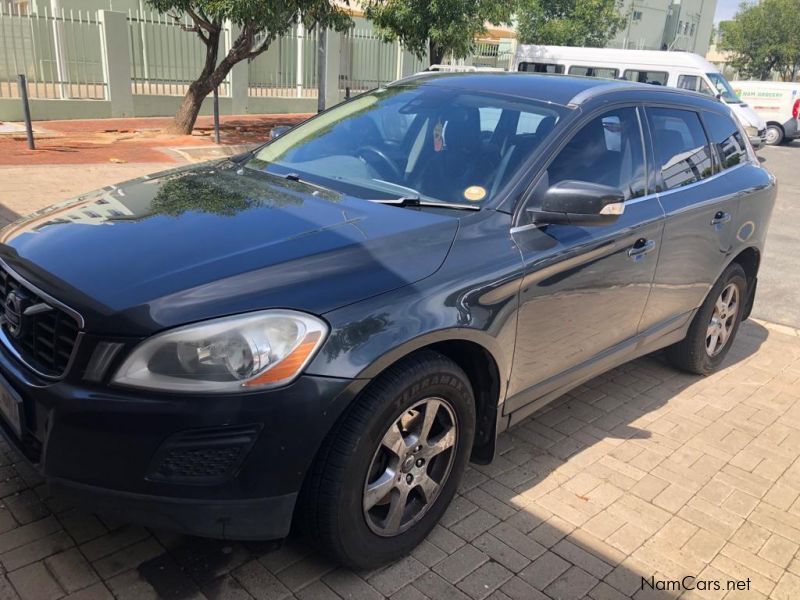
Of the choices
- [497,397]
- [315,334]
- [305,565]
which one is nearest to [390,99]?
[497,397]

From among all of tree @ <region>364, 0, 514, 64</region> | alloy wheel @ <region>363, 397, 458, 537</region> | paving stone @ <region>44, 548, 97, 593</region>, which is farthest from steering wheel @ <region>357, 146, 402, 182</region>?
tree @ <region>364, 0, 514, 64</region>

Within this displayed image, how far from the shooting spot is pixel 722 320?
4797 mm

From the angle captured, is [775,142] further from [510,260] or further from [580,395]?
[510,260]

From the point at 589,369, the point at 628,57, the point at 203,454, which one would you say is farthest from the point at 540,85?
the point at 628,57

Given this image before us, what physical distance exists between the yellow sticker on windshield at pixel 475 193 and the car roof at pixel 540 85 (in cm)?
70

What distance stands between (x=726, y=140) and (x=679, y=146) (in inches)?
29.2

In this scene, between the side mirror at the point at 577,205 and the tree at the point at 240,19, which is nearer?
the side mirror at the point at 577,205

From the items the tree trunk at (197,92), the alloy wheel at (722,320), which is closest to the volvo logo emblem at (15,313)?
the alloy wheel at (722,320)

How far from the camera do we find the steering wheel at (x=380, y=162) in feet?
10.7

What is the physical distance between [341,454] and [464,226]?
3.46 feet

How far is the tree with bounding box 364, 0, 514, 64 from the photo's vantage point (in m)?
13.3

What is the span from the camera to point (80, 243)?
2555mm

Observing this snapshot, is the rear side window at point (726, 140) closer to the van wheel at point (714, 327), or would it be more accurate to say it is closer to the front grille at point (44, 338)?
the van wheel at point (714, 327)

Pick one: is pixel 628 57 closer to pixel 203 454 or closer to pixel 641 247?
pixel 641 247
